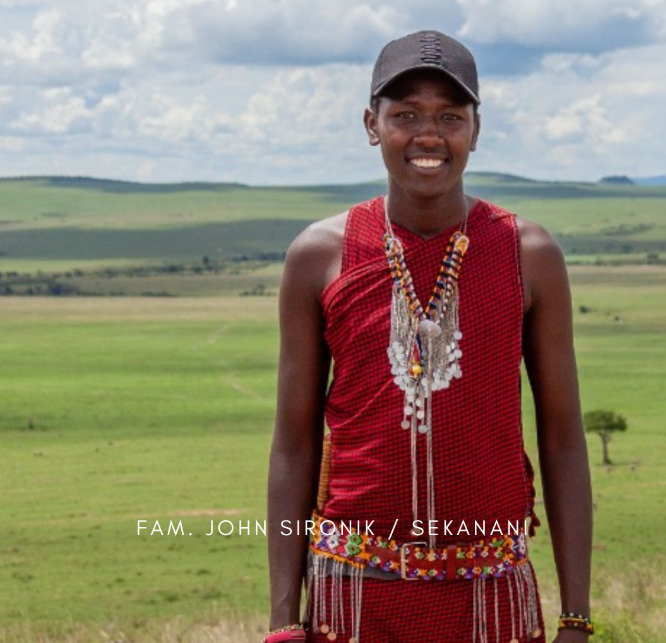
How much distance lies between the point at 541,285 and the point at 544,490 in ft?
1.40

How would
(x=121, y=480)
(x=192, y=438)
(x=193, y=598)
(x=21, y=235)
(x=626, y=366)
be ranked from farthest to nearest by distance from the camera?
(x=21, y=235) < (x=626, y=366) < (x=192, y=438) < (x=121, y=480) < (x=193, y=598)

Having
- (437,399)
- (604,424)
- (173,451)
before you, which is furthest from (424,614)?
(173,451)

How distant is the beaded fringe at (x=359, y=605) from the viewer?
3.03 m

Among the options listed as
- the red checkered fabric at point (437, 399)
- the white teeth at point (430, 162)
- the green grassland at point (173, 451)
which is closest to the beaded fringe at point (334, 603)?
the red checkered fabric at point (437, 399)

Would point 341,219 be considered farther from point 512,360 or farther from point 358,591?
point 358,591

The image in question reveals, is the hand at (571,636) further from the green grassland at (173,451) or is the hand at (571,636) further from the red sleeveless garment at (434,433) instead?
the green grassland at (173,451)

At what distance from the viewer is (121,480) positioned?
1876 inches

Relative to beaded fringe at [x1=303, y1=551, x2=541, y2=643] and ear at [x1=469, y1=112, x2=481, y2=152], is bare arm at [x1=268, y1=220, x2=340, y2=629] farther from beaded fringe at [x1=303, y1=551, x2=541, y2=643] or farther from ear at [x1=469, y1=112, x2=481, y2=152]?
ear at [x1=469, y1=112, x2=481, y2=152]

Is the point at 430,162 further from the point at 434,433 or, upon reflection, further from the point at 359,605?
the point at 359,605

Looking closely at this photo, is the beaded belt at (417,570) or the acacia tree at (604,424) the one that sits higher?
the acacia tree at (604,424)

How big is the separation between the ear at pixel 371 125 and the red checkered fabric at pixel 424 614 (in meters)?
0.91

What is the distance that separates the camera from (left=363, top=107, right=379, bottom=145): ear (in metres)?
3.21

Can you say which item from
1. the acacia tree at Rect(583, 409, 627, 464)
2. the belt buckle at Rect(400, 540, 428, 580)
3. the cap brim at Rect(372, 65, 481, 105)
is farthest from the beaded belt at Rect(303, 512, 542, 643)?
the acacia tree at Rect(583, 409, 627, 464)

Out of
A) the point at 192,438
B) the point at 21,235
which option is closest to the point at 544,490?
the point at 192,438
